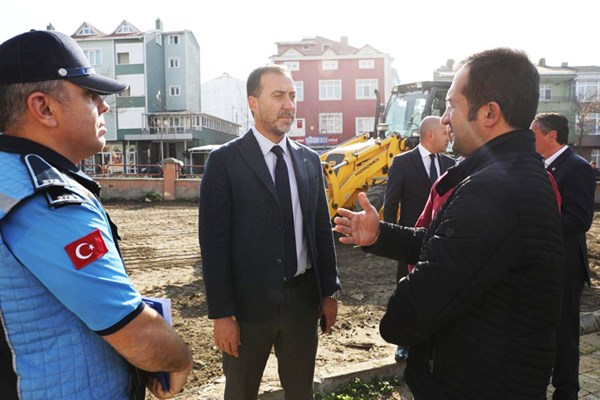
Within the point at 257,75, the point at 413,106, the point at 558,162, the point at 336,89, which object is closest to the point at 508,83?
the point at 257,75

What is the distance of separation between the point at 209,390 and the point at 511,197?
2750 mm

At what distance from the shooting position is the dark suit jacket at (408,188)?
4.55 metres

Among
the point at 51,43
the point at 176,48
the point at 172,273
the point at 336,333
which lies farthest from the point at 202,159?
the point at 51,43

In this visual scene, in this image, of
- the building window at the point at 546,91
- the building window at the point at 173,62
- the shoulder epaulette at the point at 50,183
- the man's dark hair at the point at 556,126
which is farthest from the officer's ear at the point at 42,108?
the building window at the point at 546,91

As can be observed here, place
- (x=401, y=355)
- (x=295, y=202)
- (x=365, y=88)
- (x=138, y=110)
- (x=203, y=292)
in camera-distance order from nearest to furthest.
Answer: (x=295, y=202) → (x=401, y=355) → (x=203, y=292) → (x=365, y=88) → (x=138, y=110)

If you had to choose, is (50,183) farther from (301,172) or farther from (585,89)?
(585,89)

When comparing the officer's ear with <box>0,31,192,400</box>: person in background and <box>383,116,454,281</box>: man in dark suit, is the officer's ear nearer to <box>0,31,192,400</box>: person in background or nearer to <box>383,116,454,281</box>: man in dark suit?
<box>0,31,192,400</box>: person in background

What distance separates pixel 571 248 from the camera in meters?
3.54

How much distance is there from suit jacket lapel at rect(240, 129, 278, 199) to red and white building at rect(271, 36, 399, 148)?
123ft

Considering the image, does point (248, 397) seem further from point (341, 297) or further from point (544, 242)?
point (341, 297)

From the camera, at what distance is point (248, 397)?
8.75 feet

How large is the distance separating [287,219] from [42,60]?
5.18ft

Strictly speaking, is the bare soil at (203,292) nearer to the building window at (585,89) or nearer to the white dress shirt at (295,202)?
the white dress shirt at (295,202)

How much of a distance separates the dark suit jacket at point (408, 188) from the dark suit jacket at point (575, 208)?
1.21 meters
